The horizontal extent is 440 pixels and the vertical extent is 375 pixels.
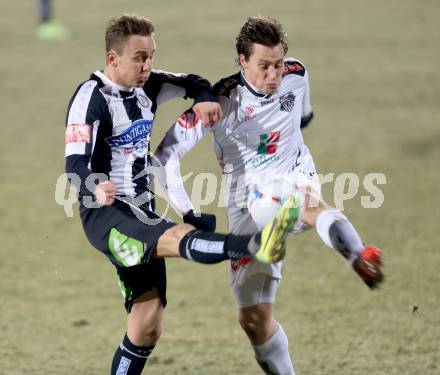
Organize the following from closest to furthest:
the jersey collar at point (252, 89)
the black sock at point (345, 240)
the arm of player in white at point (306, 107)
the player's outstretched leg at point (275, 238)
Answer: the player's outstretched leg at point (275, 238) < the black sock at point (345, 240) < the jersey collar at point (252, 89) < the arm of player in white at point (306, 107)

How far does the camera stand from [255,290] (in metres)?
5.77

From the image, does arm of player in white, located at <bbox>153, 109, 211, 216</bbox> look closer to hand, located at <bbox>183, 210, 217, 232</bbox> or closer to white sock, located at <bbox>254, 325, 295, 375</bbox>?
hand, located at <bbox>183, 210, 217, 232</bbox>

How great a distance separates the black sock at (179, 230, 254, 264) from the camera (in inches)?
185

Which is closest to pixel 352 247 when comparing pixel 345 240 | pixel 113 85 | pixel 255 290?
pixel 345 240

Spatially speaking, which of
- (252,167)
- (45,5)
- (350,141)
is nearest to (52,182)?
(350,141)

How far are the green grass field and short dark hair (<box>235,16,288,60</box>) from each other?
7.67 feet

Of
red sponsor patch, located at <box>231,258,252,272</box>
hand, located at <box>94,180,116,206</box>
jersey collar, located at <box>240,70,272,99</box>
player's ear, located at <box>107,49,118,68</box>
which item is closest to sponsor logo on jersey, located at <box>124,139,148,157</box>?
player's ear, located at <box>107,49,118,68</box>

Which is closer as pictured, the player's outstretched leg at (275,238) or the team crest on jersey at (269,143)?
the player's outstretched leg at (275,238)

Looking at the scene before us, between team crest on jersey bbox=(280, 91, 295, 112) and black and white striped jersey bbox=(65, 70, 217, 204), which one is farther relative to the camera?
team crest on jersey bbox=(280, 91, 295, 112)

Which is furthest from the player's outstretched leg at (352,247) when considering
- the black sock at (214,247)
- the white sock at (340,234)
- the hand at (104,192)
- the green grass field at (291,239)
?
the green grass field at (291,239)

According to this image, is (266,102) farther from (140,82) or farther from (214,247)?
(214,247)

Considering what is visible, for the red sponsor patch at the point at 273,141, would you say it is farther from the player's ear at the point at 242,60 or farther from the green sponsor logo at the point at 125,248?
the green sponsor logo at the point at 125,248

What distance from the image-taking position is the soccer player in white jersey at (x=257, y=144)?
5.45m

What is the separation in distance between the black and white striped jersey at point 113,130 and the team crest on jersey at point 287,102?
0.46 meters
